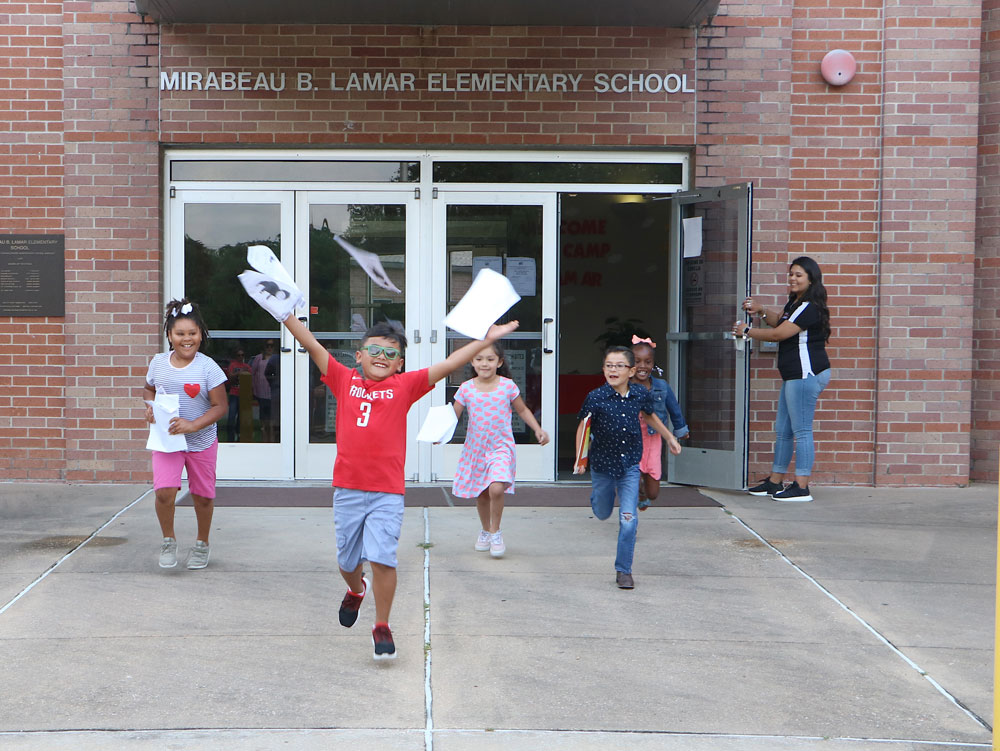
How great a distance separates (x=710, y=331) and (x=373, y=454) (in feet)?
16.2

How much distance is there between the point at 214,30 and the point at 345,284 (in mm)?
2346

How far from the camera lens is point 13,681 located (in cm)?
441

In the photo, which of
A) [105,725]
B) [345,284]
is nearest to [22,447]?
[345,284]

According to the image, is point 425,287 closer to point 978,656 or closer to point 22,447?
point 22,447

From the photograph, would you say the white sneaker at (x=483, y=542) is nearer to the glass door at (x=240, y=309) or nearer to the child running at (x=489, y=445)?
the child running at (x=489, y=445)

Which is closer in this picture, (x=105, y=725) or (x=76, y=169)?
(x=105, y=725)

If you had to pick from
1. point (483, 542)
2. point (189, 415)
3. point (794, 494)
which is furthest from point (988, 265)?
Result: point (189, 415)

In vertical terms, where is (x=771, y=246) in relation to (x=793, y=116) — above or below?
below

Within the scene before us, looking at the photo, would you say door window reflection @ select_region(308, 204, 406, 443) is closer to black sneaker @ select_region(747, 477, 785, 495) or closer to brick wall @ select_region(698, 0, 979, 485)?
brick wall @ select_region(698, 0, 979, 485)

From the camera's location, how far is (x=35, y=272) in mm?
8906

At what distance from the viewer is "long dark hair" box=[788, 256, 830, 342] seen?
8344 millimetres

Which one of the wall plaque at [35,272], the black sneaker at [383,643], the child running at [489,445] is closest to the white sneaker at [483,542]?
the child running at [489,445]

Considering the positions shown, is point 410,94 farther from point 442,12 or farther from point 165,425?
point 165,425

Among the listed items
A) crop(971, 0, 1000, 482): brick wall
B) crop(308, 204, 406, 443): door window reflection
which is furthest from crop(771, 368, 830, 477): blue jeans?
crop(308, 204, 406, 443): door window reflection
